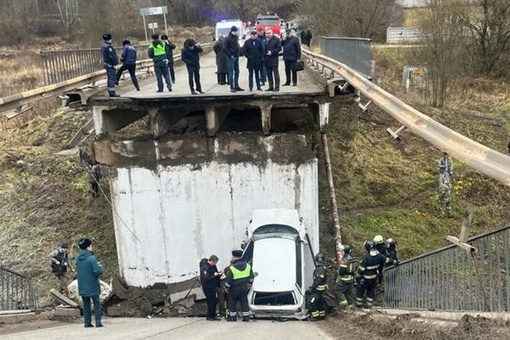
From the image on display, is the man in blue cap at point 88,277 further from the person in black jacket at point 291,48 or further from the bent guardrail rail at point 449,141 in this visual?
the person in black jacket at point 291,48

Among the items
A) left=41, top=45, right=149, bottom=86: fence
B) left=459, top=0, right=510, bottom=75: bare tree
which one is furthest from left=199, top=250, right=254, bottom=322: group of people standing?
left=459, top=0, right=510, bottom=75: bare tree

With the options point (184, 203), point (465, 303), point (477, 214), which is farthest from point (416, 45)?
point (465, 303)

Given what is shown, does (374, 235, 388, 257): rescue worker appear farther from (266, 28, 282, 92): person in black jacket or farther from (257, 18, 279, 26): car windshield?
(257, 18, 279, 26): car windshield

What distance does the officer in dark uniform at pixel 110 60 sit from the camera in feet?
39.8

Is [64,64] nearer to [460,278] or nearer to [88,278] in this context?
[88,278]

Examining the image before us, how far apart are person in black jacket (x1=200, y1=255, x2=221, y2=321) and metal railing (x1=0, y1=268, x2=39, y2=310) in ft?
11.6

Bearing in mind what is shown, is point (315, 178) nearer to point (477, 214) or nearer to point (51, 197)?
point (477, 214)

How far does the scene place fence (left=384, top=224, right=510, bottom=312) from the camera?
5.72 m

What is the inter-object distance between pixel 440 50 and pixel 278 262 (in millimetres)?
18862

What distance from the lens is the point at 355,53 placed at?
543 inches

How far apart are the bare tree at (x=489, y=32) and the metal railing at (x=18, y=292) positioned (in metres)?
31.8

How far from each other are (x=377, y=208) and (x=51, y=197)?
10709 mm

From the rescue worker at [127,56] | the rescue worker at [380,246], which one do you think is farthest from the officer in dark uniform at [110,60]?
the rescue worker at [380,246]

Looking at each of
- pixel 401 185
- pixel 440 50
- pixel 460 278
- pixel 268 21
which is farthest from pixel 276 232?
pixel 268 21
